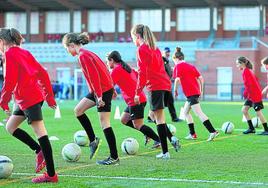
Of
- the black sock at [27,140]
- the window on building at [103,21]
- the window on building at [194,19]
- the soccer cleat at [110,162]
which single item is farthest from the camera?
the window on building at [103,21]

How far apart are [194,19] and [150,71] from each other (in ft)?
173

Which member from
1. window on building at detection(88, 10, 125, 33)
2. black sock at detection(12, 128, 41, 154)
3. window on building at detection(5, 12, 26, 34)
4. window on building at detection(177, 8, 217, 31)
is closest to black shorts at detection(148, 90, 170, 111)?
black sock at detection(12, 128, 41, 154)

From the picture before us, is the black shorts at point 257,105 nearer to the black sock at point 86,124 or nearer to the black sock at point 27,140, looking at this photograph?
the black sock at point 86,124

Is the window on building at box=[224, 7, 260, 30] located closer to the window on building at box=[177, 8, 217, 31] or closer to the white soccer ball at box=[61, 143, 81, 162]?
the window on building at box=[177, 8, 217, 31]

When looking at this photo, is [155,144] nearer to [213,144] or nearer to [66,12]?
[213,144]

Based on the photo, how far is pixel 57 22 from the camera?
6738 cm

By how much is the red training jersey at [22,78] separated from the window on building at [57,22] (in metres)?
59.1

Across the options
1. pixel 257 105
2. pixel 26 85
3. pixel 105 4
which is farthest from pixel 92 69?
pixel 105 4

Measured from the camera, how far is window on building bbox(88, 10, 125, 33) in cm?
6531

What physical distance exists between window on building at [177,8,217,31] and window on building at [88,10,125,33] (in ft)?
18.7

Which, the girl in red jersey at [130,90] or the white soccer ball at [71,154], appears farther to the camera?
the girl in red jersey at [130,90]

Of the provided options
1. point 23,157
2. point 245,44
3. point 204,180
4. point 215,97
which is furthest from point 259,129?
point 245,44

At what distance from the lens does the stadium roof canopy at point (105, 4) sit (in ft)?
198

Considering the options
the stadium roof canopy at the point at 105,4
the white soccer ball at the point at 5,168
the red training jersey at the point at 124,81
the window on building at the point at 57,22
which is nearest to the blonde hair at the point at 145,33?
the red training jersey at the point at 124,81
